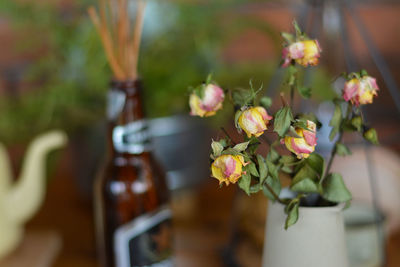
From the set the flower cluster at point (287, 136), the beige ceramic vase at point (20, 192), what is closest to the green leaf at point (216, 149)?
the flower cluster at point (287, 136)

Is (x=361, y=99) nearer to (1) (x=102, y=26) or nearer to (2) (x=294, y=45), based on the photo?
(2) (x=294, y=45)

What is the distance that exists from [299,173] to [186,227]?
37cm

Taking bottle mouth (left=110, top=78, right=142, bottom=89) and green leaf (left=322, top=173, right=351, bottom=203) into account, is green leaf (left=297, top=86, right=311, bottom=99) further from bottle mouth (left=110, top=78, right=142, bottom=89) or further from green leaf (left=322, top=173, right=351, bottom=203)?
bottle mouth (left=110, top=78, right=142, bottom=89)

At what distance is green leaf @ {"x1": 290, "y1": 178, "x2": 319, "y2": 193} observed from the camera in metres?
0.29

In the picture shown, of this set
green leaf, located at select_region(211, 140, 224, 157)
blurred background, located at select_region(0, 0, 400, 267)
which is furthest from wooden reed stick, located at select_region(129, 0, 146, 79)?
green leaf, located at select_region(211, 140, 224, 157)

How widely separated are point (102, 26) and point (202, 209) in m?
0.35

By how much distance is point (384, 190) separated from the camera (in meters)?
0.60

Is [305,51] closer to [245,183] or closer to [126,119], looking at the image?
[245,183]

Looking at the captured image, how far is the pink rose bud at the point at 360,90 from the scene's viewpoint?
0.89ft

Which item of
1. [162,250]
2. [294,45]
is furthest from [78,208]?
[294,45]

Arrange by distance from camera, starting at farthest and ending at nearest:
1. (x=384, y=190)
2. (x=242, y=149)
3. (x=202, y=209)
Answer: (x=202, y=209) → (x=384, y=190) → (x=242, y=149)

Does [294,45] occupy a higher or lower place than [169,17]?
lower

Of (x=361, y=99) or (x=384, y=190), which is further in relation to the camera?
(x=384, y=190)

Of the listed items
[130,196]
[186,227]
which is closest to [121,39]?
[130,196]
